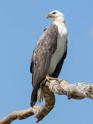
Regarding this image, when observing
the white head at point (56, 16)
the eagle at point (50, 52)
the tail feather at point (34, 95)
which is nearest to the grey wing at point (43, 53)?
the eagle at point (50, 52)

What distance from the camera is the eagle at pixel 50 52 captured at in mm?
11516

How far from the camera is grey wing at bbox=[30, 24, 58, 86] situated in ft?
37.0

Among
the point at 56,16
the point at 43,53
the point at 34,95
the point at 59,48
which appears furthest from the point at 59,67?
the point at 34,95

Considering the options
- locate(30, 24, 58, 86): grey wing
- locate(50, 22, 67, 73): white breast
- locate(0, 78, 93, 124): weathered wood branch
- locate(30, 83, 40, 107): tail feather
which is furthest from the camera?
locate(50, 22, 67, 73): white breast

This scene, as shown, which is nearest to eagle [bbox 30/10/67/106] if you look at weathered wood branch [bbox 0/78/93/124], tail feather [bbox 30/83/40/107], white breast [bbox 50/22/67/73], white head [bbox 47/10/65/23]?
white breast [bbox 50/22/67/73]

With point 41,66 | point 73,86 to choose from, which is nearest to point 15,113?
point 41,66

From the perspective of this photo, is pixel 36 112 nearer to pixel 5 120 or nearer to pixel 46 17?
pixel 5 120

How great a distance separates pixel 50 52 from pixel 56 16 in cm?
169

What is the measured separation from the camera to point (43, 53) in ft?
38.9

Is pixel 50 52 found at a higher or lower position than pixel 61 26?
lower

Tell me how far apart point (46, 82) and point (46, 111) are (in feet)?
2.67

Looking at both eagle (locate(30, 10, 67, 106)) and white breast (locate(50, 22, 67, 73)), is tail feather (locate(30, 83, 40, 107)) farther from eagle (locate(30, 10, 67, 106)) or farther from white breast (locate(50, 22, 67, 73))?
white breast (locate(50, 22, 67, 73))

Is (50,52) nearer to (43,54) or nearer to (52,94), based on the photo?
(43,54)

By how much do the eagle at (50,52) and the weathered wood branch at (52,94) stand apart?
1.29m
